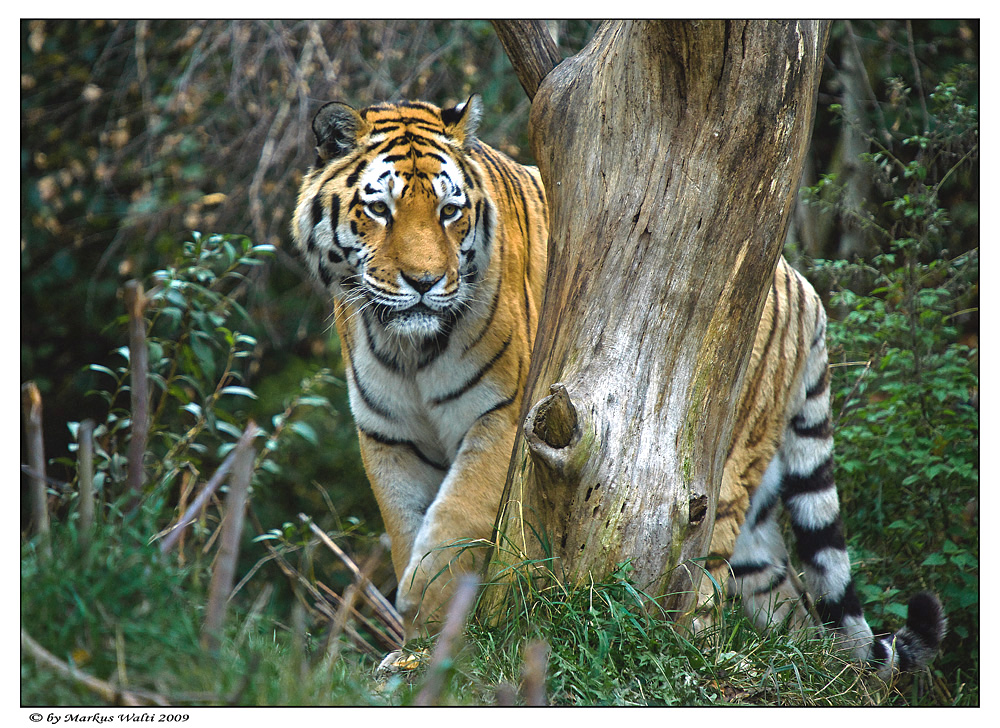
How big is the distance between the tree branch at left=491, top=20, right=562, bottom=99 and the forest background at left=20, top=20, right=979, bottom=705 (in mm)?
1399

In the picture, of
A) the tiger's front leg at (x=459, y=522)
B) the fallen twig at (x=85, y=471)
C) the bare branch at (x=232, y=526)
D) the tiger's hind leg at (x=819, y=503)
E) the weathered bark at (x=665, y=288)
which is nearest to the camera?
the bare branch at (x=232, y=526)

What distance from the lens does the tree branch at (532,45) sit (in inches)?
121

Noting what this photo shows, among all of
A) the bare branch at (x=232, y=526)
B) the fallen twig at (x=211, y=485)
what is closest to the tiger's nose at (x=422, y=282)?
the fallen twig at (x=211, y=485)

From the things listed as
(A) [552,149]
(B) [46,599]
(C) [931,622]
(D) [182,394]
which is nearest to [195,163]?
(D) [182,394]

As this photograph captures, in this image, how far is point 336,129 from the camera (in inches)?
131

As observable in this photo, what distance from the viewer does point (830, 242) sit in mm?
6617

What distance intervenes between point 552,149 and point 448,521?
1.30 meters

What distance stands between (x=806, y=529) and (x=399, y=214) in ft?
6.80

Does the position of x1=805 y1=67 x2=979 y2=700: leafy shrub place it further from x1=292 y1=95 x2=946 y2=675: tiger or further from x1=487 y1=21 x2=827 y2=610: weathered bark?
x1=487 y1=21 x2=827 y2=610: weathered bark

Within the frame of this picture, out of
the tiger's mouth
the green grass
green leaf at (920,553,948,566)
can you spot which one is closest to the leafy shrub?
green leaf at (920,553,948,566)

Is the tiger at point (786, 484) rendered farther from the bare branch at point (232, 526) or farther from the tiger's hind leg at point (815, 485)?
the bare branch at point (232, 526)

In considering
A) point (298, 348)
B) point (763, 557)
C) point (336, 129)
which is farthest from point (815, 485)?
point (298, 348)

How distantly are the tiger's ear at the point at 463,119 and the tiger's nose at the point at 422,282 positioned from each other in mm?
675

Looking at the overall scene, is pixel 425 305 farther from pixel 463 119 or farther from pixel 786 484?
pixel 786 484
